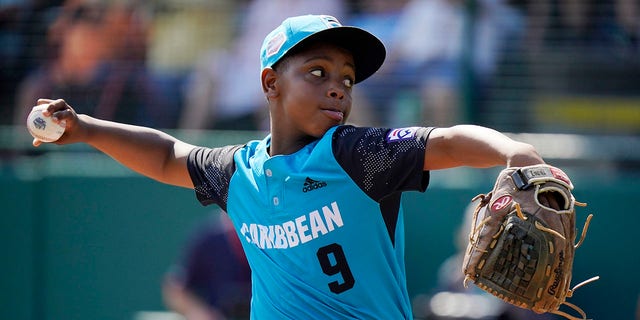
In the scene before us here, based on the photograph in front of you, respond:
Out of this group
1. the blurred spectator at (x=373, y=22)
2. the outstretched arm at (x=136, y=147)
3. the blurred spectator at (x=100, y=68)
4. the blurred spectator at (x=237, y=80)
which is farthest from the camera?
the blurred spectator at (x=100, y=68)

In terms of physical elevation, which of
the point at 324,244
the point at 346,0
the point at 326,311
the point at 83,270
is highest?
the point at 346,0

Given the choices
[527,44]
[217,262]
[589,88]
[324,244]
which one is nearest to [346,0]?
[527,44]

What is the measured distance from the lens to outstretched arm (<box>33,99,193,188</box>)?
3783mm

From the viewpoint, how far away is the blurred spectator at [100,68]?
7.58 meters

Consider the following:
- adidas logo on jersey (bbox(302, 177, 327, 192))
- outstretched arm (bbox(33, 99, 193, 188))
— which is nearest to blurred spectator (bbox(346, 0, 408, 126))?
outstretched arm (bbox(33, 99, 193, 188))

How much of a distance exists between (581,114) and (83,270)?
372 centimetres

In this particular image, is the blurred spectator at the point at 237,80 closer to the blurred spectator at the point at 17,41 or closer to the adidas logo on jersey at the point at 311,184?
the blurred spectator at the point at 17,41

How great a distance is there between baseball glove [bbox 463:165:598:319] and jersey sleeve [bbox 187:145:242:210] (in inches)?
41.1

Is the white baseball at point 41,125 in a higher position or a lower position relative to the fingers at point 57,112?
lower

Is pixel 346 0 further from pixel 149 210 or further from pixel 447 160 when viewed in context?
pixel 447 160

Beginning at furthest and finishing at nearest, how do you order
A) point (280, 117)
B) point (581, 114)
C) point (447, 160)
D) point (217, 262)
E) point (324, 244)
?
point (581, 114) → point (217, 262) → point (280, 117) → point (324, 244) → point (447, 160)

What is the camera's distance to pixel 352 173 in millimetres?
3115

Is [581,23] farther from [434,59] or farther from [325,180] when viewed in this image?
[325,180]

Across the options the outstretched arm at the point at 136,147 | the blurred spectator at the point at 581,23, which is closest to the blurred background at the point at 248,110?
the blurred spectator at the point at 581,23
